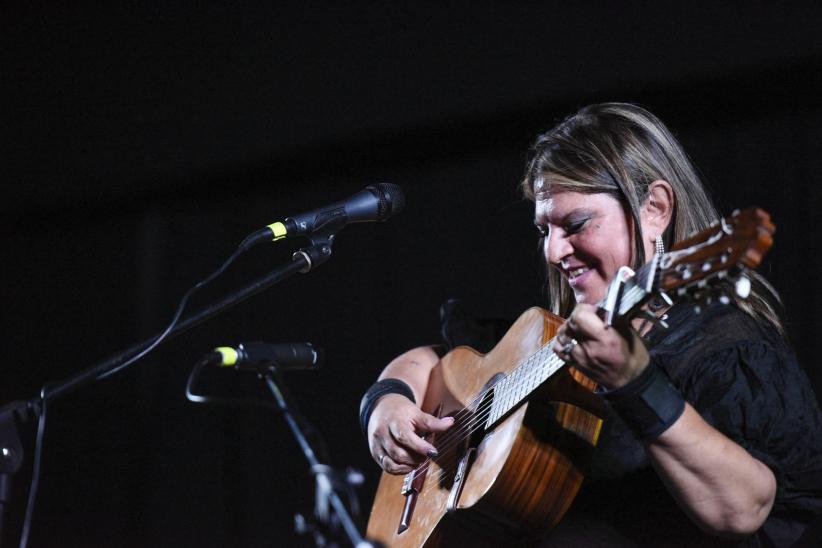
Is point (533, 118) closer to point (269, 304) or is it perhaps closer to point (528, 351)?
point (269, 304)

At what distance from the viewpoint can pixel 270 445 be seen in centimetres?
390

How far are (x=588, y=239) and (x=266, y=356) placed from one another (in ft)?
2.53

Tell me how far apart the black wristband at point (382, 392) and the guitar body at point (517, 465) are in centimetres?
27

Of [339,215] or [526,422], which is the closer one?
[526,422]

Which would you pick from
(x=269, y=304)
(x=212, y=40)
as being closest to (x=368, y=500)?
(x=269, y=304)

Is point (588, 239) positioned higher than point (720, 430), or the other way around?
point (588, 239)

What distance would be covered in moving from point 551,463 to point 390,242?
6.67ft

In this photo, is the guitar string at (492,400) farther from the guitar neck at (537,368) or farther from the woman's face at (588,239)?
the woman's face at (588,239)

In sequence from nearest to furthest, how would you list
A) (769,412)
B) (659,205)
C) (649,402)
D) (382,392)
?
(649,402), (769,412), (659,205), (382,392)

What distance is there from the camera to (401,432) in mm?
2150

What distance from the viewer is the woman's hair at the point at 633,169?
193cm

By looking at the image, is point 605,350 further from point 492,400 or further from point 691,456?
point 492,400

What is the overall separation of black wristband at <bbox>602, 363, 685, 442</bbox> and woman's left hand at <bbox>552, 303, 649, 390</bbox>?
0.01 m

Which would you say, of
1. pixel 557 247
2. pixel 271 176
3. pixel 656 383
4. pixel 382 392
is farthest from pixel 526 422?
pixel 271 176
